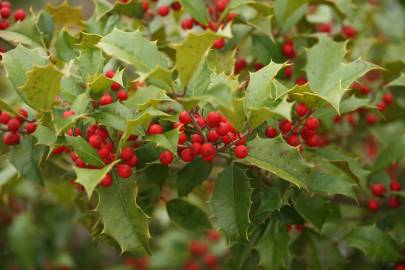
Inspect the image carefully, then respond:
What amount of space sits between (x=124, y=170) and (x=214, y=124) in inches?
12.0

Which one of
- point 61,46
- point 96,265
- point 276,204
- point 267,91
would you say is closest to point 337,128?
point 276,204

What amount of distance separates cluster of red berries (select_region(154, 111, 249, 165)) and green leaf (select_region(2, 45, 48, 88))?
1.46 feet

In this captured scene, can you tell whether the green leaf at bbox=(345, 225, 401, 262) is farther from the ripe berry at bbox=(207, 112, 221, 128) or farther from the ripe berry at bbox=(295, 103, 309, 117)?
the ripe berry at bbox=(207, 112, 221, 128)

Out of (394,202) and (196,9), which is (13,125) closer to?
(196,9)

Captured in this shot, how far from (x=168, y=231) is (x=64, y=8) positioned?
5.82ft

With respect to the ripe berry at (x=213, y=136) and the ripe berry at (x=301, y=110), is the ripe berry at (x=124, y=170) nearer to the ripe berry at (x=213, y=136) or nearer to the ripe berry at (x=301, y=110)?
the ripe berry at (x=213, y=136)

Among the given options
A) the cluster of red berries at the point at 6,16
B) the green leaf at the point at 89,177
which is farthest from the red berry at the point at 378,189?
the cluster of red berries at the point at 6,16

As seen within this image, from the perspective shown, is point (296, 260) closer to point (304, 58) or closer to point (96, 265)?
point (304, 58)

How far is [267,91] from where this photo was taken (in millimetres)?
1572

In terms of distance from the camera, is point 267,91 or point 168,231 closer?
point 267,91

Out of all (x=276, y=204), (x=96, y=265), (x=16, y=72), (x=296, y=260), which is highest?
(x=16, y=72)

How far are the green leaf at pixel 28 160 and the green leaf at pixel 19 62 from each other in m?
0.28

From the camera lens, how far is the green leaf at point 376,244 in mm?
2025

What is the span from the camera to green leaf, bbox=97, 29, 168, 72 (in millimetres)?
1495
